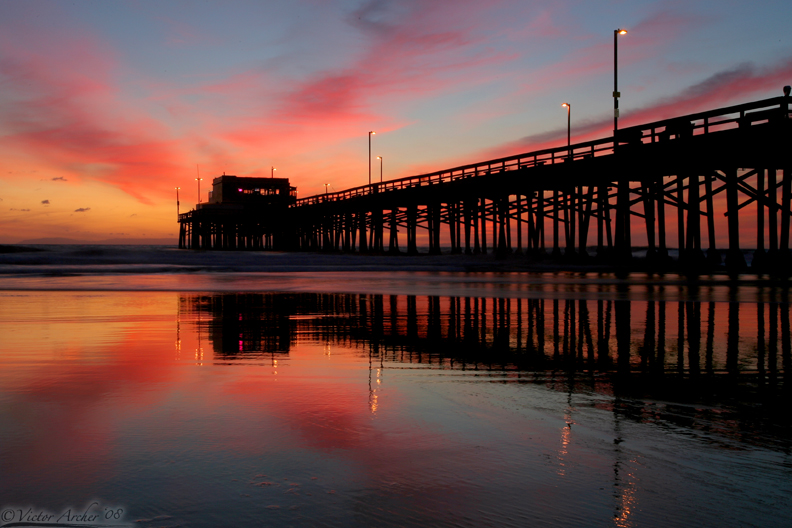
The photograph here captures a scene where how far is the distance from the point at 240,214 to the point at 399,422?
93.7 meters

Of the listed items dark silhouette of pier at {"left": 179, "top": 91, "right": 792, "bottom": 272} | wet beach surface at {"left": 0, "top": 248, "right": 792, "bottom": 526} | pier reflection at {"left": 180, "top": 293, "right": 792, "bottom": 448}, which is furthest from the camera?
dark silhouette of pier at {"left": 179, "top": 91, "right": 792, "bottom": 272}

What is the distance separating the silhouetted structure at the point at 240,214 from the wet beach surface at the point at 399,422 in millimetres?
84103

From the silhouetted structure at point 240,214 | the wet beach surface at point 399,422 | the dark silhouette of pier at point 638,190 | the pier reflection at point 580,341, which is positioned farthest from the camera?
the silhouetted structure at point 240,214

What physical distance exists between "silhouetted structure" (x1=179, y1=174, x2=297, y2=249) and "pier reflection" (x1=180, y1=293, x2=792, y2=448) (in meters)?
80.6

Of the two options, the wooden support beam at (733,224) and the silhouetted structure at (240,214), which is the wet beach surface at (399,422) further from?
the silhouetted structure at (240,214)

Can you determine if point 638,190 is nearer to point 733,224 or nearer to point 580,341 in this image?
point 733,224

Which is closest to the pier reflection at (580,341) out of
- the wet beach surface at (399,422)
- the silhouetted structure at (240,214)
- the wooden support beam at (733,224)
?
the wet beach surface at (399,422)

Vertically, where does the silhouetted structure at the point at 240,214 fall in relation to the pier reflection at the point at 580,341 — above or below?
above

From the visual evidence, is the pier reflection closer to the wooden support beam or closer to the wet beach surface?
the wet beach surface

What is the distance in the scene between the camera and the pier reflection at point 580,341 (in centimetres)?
457

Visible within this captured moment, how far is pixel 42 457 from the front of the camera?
3148 millimetres

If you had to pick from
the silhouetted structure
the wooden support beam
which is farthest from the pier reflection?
the silhouetted structure

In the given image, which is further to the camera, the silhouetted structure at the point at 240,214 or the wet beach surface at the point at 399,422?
the silhouetted structure at the point at 240,214

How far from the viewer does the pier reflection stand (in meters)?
4.57
